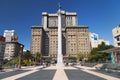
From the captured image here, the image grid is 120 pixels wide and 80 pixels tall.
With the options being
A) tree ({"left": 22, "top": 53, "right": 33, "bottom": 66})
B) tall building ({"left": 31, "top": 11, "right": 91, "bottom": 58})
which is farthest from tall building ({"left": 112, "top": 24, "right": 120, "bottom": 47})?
tall building ({"left": 31, "top": 11, "right": 91, "bottom": 58})

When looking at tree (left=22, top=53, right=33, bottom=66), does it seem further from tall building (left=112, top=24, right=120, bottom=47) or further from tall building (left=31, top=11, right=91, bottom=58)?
tall building (left=31, top=11, right=91, bottom=58)

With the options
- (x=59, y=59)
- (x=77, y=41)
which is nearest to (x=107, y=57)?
(x=59, y=59)

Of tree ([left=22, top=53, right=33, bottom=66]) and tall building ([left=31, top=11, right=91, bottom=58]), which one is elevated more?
tall building ([left=31, top=11, right=91, bottom=58])

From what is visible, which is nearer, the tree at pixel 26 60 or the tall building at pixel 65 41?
the tree at pixel 26 60

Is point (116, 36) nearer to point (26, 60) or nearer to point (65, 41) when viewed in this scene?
point (26, 60)

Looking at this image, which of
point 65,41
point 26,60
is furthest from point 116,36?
point 65,41

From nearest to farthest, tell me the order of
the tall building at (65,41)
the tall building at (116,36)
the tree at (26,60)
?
1. the tree at (26,60)
2. the tall building at (116,36)
3. the tall building at (65,41)

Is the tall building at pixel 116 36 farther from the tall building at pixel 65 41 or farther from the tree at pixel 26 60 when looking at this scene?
the tall building at pixel 65 41

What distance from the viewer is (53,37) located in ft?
575

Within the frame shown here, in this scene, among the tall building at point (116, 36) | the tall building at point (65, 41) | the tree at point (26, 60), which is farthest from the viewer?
the tall building at point (65, 41)

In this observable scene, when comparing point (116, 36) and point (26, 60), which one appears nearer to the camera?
point (26, 60)

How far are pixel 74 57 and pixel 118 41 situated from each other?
7834 centimetres

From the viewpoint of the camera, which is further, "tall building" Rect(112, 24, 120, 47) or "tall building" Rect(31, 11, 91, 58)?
"tall building" Rect(31, 11, 91, 58)

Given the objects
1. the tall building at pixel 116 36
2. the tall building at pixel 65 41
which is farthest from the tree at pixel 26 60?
the tall building at pixel 65 41
